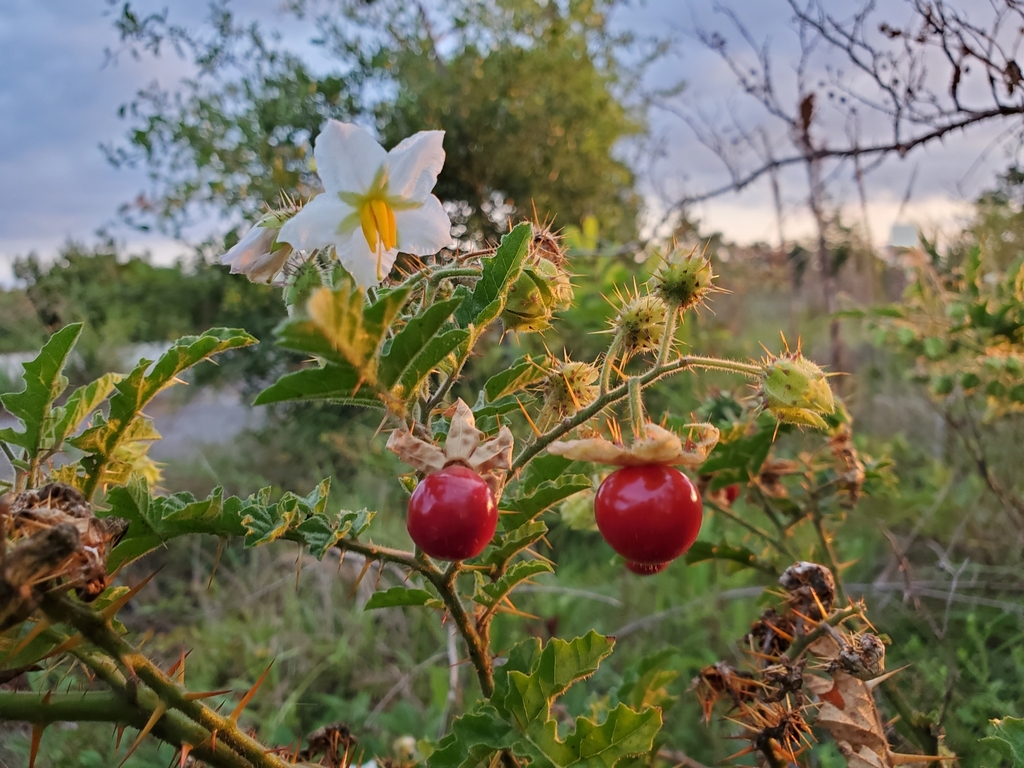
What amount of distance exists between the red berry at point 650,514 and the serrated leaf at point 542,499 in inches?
1.7

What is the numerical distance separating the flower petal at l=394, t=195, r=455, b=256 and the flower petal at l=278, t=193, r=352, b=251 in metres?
0.06

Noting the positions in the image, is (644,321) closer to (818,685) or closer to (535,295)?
(535,295)

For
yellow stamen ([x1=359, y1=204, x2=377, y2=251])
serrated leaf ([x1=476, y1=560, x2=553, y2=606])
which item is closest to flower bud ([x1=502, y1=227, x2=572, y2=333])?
yellow stamen ([x1=359, y1=204, x2=377, y2=251])

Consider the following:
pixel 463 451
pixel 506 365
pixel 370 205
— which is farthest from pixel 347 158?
pixel 506 365

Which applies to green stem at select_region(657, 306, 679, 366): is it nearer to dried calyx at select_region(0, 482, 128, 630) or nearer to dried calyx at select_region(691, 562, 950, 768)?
dried calyx at select_region(691, 562, 950, 768)

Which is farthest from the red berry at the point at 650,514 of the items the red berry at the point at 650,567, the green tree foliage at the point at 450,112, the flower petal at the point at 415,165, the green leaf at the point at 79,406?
the green tree foliage at the point at 450,112

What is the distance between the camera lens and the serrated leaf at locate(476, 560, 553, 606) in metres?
0.70

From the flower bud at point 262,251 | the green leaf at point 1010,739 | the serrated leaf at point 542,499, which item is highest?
the flower bud at point 262,251

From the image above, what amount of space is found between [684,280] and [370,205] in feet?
1.03

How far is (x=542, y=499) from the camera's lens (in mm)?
666

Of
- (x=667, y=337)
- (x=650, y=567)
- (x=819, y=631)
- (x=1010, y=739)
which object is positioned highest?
(x=667, y=337)

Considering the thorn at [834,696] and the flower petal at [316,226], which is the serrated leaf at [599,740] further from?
the flower petal at [316,226]

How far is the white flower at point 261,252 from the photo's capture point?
0.66 meters

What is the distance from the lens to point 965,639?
1.99 meters
